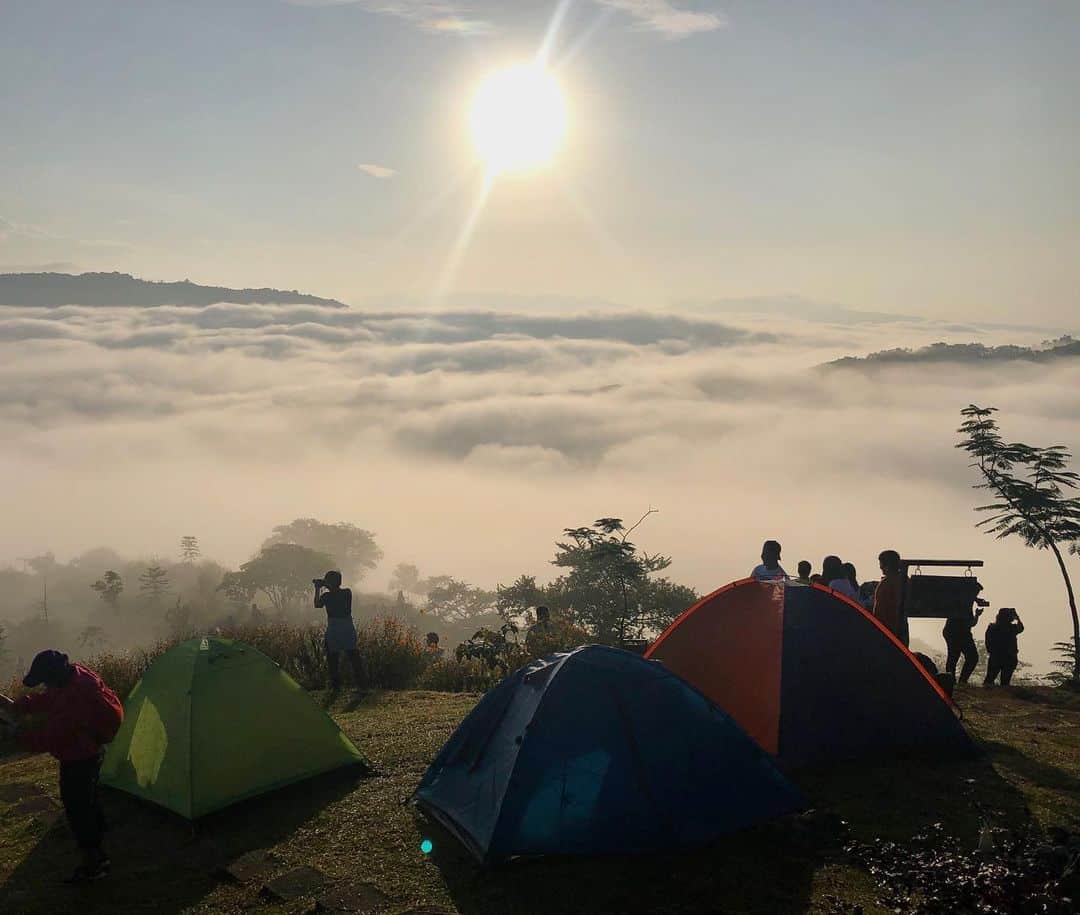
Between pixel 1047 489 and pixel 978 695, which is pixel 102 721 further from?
pixel 1047 489

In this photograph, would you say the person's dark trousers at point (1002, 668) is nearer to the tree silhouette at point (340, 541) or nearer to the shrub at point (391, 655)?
the shrub at point (391, 655)

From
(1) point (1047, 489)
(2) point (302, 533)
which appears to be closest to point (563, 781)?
(1) point (1047, 489)

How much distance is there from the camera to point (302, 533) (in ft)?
563

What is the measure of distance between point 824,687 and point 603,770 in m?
3.13

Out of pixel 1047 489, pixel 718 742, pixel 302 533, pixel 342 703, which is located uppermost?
pixel 1047 489

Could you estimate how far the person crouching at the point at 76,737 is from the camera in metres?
6.90

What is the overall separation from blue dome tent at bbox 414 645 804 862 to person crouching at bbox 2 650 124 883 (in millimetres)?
2825

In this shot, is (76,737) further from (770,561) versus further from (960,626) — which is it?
(960,626)

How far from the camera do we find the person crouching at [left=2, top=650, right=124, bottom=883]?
6902 mm

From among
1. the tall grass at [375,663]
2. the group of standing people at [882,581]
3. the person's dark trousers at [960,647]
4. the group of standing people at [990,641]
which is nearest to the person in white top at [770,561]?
the group of standing people at [882,581]

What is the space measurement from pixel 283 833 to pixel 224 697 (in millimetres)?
1561

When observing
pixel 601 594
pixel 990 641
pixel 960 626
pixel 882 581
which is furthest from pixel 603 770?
pixel 601 594

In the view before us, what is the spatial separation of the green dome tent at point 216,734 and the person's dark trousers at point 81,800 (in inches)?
36.3

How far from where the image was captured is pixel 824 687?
8820 millimetres
